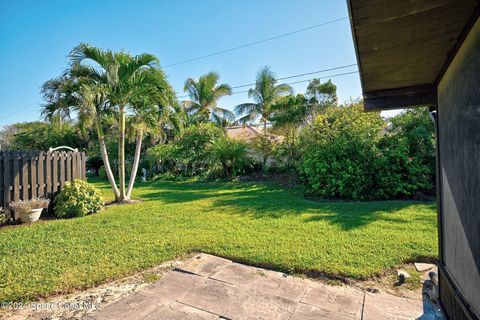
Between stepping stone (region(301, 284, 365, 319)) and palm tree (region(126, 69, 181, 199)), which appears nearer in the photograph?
stepping stone (region(301, 284, 365, 319))

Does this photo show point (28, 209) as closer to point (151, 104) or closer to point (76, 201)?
point (76, 201)

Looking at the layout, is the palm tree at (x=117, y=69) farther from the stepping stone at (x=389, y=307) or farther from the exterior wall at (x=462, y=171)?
the stepping stone at (x=389, y=307)

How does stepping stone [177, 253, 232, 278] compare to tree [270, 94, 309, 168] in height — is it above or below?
below

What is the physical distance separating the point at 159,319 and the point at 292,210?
466 centimetres

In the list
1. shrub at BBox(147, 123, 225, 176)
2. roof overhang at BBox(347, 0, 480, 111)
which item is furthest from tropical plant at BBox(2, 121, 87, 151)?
roof overhang at BBox(347, 0, 480, 111)

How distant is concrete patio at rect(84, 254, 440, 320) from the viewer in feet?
7.89

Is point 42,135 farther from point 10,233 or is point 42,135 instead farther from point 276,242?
point 276,242

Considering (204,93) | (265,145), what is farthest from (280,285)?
(204,93)

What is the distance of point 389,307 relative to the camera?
2521mm

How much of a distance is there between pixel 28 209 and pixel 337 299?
6.85m

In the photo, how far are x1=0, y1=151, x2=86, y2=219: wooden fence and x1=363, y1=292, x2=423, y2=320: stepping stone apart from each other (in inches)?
296

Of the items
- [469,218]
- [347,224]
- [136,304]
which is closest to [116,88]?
[136,304]

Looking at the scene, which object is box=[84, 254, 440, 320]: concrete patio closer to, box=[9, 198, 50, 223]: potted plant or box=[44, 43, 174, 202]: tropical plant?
box=[9, 198, 50, 223]: potted plant

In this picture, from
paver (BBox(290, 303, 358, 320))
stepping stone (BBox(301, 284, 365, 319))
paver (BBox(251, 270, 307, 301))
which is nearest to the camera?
paver (BBox(290, 303, 358, 320))
